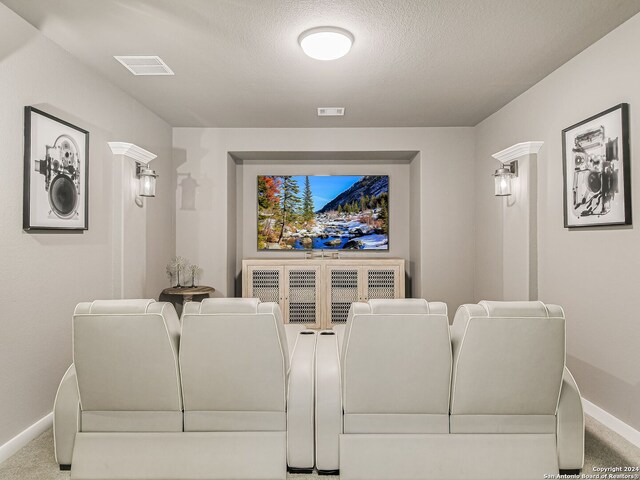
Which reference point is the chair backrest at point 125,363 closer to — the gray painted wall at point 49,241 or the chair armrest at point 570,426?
the gray painted wall at point 49,241

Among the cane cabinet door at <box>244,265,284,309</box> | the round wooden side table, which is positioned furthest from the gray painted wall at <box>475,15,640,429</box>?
the round wooden side table

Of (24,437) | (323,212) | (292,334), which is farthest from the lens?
(323,212)

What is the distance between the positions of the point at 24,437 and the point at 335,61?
10.5 feet

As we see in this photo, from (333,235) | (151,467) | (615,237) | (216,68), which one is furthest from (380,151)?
(151,467)

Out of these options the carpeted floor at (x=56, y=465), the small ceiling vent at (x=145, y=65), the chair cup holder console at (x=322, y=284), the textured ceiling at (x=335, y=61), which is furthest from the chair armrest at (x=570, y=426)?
the small ceiling vent at (x=145, y=65)

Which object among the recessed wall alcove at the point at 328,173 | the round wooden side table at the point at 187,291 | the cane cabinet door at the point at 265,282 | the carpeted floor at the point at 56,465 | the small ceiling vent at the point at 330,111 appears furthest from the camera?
the recessed wall alcove at the point at 328,173

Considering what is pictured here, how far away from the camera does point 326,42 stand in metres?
2.50

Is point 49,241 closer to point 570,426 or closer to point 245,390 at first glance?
point 245,390

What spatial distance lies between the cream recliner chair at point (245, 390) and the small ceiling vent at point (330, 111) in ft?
9.07

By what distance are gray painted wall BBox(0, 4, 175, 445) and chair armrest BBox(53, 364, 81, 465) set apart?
23.4 inches

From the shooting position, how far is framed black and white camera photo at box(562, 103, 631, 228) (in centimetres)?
237

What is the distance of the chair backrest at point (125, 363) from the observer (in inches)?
70.3

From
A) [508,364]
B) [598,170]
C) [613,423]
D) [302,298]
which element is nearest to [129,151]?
[302,298]

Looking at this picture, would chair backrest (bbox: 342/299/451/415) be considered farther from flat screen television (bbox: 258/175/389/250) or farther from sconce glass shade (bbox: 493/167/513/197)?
flat screen television (bbox: 258/175/389/250)
